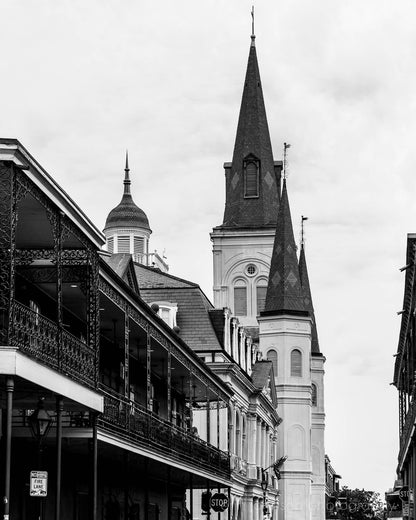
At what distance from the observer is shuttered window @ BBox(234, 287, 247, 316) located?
104 meters

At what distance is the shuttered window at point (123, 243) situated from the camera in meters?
89.2

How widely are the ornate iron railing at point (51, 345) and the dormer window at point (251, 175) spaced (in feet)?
273

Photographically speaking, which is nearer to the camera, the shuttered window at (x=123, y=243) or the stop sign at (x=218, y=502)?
the stop sign at (x=218, y=502)

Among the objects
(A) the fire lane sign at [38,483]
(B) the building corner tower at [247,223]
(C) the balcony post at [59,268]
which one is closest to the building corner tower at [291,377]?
(B) the building corner tower at [247,223]

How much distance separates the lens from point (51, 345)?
68.9 ft

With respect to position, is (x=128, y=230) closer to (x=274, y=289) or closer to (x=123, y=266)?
(x=274, y=289)

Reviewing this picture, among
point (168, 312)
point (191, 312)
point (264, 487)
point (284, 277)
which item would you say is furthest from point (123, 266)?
point (284, 277)

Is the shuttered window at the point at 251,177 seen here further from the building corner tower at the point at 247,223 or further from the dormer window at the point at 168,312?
the dormer window at the point at 168,312

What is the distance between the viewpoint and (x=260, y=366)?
7200cm

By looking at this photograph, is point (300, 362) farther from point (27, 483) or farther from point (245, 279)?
point (27, 483)

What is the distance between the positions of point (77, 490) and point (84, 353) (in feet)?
28.6

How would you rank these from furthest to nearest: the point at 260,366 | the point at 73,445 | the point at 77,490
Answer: the point at 260,366 → the point at 77,490 → the point at 73,445

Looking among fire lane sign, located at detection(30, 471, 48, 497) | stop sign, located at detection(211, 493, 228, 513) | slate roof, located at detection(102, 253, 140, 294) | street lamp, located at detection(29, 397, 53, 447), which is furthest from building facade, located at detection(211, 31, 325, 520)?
fire lane sign, located at detection(30, 471, 48, 497)

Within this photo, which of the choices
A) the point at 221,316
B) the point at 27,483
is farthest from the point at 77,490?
the point at 221,316
